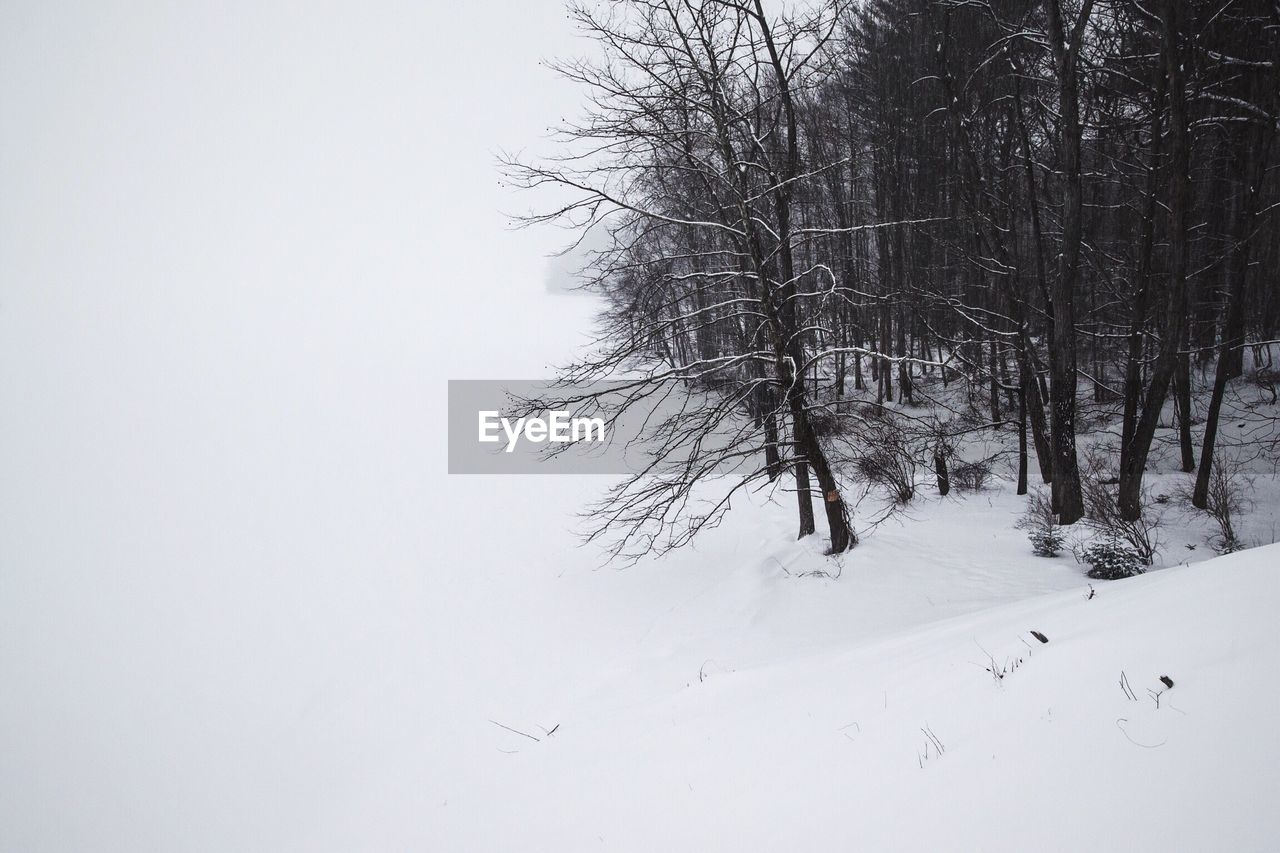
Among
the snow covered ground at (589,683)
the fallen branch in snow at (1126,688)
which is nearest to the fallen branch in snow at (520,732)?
the snow covered ground at (589,683)

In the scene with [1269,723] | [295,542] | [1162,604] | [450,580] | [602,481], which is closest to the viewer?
[1269,723]

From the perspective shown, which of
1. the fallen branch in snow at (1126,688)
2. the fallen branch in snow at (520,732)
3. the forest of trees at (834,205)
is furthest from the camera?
the forest of trees at (834,205)

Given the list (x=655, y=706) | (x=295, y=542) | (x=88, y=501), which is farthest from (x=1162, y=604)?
(x=88, y=501)

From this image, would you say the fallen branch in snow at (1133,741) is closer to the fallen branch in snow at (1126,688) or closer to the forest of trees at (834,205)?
the fallen branch in snow at (1126,688)

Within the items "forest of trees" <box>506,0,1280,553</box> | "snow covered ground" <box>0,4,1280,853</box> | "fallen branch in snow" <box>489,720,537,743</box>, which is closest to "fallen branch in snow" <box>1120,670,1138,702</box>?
"snow covered ground" <box>0,4,1280,853</box>

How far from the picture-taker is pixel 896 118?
15.4m

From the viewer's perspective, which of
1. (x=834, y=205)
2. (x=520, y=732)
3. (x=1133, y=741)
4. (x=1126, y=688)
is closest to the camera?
(x=1133, y=741)

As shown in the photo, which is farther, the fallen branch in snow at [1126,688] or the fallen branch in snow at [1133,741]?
the fallen branch in snow at [1126,688]

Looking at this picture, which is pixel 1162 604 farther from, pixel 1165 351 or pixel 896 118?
pixel 896 118

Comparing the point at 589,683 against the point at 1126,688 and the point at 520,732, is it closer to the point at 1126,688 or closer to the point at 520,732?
the point at 520,732

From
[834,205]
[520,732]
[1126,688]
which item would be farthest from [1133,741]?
[834,205]

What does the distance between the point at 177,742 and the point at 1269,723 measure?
41.1 feet

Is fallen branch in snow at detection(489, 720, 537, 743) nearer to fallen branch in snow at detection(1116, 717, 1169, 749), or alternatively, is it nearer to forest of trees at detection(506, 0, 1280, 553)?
forest of trees at detection(506, 0, 1280, 553)

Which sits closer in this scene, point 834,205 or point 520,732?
point 520,732
